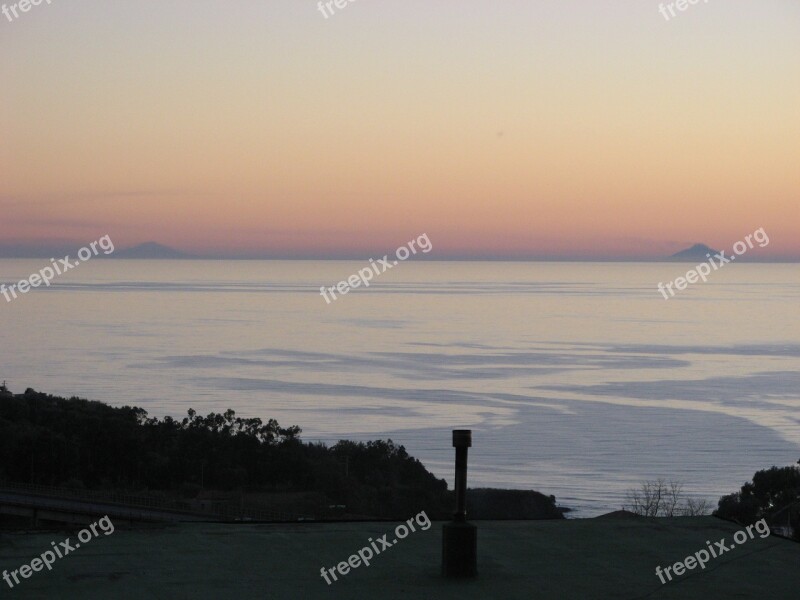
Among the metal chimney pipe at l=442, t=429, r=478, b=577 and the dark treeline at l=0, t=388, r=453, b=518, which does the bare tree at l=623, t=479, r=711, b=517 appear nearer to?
the dark treeline at l=0, t=388, r=453, b=518

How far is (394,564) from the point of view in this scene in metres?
10.5

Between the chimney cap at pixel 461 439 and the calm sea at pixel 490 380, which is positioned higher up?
the calm sea at pixel 490 380

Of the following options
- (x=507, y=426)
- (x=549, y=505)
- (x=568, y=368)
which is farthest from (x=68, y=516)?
(x=568, y=368)

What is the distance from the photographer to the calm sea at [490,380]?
175 feet

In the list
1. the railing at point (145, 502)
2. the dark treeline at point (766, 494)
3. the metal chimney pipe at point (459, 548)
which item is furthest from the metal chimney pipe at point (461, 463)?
the dark treeline at point (766, 494)

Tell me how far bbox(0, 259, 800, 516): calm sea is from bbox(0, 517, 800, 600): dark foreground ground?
30.5 metres

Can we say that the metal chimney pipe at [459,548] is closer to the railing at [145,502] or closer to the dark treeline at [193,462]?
the railing at [145,502]

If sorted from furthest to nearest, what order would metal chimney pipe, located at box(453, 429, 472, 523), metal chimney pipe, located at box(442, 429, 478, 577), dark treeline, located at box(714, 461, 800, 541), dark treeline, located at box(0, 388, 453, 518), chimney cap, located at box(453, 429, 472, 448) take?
dark treeline, located at box(0, 388, 453, 518)
dark treeline, located at box(714, 461, 800, 541)
metal chimney pipe, located at box(442, 429, 478, 577)
chimney cap, located at box(453, 429, 472, 448)
metal chimney pipe, located at box(453, 429, 472, 523)

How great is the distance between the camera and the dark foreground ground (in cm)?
949

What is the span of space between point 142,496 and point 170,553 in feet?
88.3

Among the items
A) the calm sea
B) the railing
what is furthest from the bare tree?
the railing

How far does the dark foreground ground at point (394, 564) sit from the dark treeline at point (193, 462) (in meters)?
28.2

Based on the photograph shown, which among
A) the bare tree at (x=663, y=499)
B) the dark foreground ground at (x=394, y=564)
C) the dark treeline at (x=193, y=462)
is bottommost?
the dark foreground ground at (x=394, y=564)

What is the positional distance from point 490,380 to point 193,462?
36.0 meters
